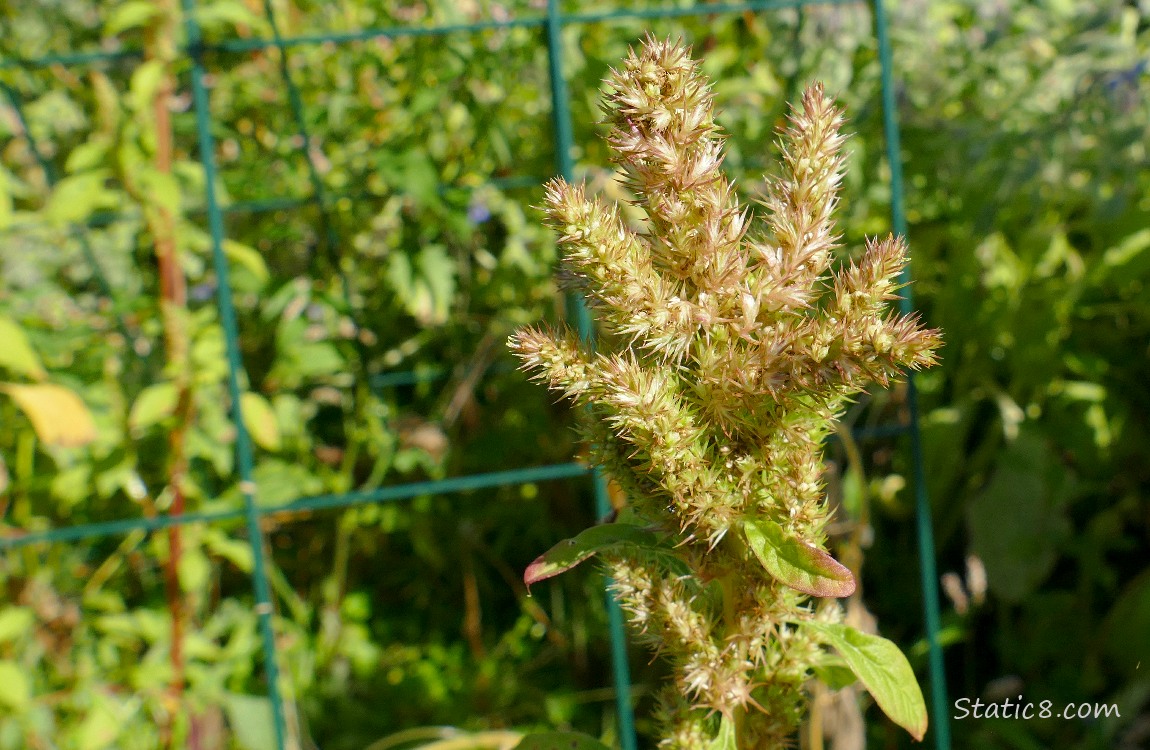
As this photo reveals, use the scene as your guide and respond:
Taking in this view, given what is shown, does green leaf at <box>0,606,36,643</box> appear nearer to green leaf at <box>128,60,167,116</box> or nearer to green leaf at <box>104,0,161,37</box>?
green leaf at <box>128,60,167,116</box>

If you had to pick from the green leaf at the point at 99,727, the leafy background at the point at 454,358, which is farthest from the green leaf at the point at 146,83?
the green leaf at the point at 99,727

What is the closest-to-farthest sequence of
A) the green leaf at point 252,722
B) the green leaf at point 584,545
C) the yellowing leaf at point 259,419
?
the green leaf at point 584,545
the yellowing leaf at point 259,419
the green leaf at point 252,722

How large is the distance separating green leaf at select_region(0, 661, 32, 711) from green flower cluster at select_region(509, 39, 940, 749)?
1.54 metres

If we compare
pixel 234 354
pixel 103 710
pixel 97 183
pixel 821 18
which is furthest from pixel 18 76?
pixel 821 18

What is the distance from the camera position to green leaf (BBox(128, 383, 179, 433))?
179cm

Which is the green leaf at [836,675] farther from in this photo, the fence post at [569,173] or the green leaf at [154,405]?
the green leaf at [154,405]

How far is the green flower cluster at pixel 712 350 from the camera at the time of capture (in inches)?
23.6

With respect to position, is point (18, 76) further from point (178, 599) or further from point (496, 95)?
point (178, 599)

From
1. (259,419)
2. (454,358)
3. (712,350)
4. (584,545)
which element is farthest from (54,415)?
(712,350)

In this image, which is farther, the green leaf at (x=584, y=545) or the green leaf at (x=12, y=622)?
the green leaf at (x=12, y=622)

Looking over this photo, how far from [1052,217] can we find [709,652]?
Answer: 6.88ft

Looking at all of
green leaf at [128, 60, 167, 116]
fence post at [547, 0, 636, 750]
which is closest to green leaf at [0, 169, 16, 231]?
green leaf at [128, 60, 167, 116]

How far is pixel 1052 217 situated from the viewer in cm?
242

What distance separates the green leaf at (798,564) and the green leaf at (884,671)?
94 mm
